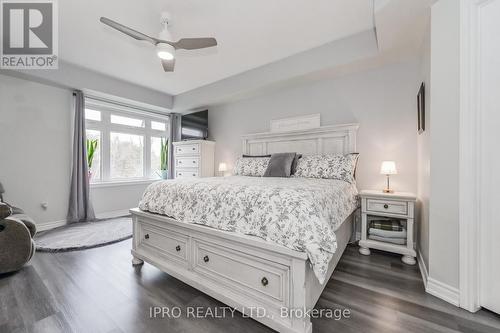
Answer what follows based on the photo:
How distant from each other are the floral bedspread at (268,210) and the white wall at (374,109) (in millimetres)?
1157

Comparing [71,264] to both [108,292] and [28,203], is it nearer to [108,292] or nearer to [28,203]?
[108,292]

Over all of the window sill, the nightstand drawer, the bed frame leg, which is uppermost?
the window sill

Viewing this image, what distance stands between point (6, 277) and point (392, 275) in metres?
3.71

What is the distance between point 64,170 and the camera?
3.68 meters

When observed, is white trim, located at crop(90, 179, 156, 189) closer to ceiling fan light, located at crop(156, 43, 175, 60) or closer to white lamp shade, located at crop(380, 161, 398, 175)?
ceiling fan light, located at crop(156, 43, 175, 60)

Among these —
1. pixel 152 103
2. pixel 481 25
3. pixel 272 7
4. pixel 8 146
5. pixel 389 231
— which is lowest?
pixel 389 231

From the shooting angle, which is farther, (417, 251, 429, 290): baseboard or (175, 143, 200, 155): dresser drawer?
(175, 143, 200, 155): dresser drawer

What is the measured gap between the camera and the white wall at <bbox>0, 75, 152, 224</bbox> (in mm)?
3135

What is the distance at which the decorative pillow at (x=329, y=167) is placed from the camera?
105 inches

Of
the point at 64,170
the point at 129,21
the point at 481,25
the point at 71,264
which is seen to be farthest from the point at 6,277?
the point at 481,25

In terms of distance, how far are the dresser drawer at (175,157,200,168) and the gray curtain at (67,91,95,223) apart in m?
1.72

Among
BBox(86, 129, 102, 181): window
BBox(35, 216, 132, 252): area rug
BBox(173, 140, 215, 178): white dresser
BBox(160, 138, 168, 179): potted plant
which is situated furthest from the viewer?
BBox(160, 138, 168, 179): potted plant

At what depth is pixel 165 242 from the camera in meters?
2.00

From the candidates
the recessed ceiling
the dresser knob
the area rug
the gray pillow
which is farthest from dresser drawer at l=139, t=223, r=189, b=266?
the recessed ceiling
